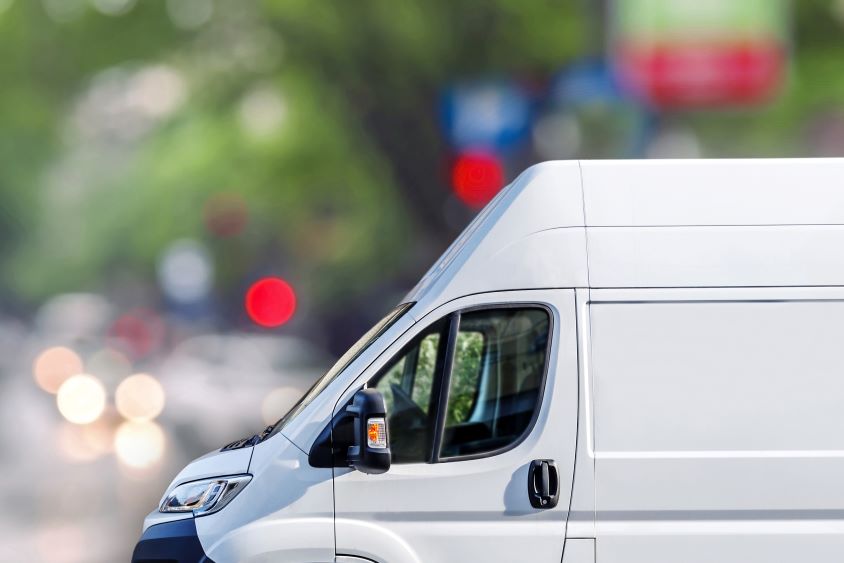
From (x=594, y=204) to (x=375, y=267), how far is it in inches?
1042

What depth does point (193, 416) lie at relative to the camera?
73.4 feet

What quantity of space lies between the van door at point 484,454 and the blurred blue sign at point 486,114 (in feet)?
55.7

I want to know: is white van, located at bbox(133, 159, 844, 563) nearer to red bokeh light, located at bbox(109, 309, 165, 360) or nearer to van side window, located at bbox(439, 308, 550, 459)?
van side window, located at bbox(439, 308, 550, 459)

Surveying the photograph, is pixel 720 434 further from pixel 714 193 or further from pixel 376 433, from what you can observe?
pixel 376 433

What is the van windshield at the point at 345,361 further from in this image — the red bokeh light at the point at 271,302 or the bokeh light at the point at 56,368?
the red bokeh light at the point at 271,302

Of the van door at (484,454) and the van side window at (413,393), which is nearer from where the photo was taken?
the van door at (484,454)

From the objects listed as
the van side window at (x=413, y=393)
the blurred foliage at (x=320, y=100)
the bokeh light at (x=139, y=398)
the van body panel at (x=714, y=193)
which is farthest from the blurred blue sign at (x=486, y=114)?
the van body panel at (x=714, y=193)

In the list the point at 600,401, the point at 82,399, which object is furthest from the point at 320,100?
the point at 600,401

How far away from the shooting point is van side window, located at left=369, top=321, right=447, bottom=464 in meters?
5.46

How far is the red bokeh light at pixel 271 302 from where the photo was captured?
37.6m

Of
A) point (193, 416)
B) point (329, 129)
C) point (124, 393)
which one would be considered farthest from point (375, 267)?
point (193, 416)

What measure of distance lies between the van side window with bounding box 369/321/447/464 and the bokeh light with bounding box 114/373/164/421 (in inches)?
675

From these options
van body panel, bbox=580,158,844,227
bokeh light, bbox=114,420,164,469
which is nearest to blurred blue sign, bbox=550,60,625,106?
bokeh light, bbox=114,420,164,469

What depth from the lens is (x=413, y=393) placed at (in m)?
6.05
